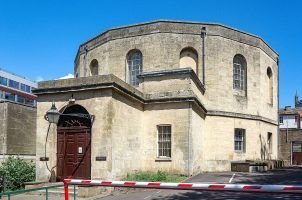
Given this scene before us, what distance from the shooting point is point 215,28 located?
25.3m

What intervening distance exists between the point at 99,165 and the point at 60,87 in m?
4.07

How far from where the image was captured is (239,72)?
1048 inches

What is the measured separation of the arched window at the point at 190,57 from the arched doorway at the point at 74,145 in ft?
35.7

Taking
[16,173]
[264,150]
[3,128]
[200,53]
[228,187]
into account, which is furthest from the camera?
[264,150]

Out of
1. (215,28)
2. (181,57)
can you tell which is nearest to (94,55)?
(181,57)

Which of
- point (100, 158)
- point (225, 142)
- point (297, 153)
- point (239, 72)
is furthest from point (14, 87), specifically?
point (100, 158)

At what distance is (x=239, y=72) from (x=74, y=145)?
1492 centimetres

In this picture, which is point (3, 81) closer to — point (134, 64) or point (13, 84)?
point (13, 84)

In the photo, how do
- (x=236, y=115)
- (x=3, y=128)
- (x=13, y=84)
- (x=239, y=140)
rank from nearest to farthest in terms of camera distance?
(x=3, y=128)
(x=236, y=115)
(x=239, y=140)
(x=13, y=84)

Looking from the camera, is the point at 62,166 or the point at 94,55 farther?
the point at 94,55

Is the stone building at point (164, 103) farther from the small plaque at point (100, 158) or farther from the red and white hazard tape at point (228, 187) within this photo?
the red and white hazard tape at point (228, 187)

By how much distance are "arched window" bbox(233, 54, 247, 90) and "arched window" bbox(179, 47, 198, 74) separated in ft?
10.5

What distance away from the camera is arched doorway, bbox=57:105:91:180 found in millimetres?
15750

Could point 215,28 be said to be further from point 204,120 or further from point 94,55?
point 94,55
